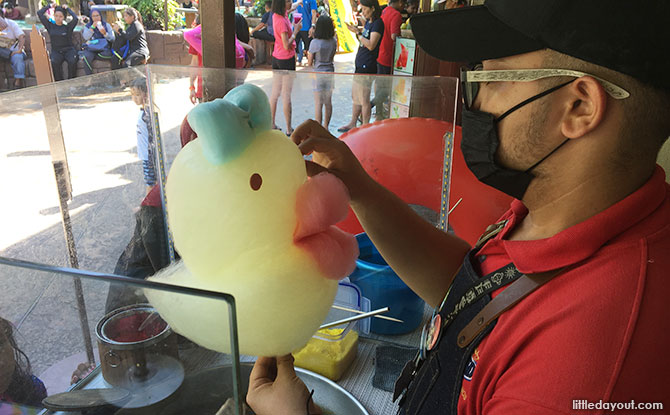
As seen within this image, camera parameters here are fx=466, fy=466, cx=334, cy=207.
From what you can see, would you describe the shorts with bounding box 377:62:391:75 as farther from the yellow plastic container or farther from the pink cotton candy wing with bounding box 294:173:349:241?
the pink cotton candy wing with bounding box 294:173:349:241

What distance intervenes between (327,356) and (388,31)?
429cm

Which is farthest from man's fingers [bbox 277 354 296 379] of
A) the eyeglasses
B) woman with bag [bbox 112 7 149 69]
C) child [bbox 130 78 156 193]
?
woman with bag [bbox 112 7 149 69]

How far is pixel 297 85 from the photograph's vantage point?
1665 mm

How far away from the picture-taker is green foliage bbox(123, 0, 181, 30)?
1041 cm

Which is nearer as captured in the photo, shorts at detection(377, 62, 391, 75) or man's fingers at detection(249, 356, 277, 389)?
man's fingers at detection(249, 356, 277, 389)

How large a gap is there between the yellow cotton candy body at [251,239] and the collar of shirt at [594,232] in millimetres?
362

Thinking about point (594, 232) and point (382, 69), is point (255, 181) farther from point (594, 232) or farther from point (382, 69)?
point (382, 69)

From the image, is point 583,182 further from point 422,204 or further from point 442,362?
point 422,204

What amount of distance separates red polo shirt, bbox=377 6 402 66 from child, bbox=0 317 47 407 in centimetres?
492

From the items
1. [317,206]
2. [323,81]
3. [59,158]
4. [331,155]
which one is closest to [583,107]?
[317,206]

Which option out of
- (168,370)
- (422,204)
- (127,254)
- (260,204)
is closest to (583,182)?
(260,204)

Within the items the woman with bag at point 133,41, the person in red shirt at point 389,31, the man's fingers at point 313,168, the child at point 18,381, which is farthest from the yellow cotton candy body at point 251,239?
the woman with bag at point 133,41

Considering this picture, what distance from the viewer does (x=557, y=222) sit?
72 cm

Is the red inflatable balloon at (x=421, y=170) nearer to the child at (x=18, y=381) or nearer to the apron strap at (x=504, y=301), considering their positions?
the apron strap at (x=504, y=301)
